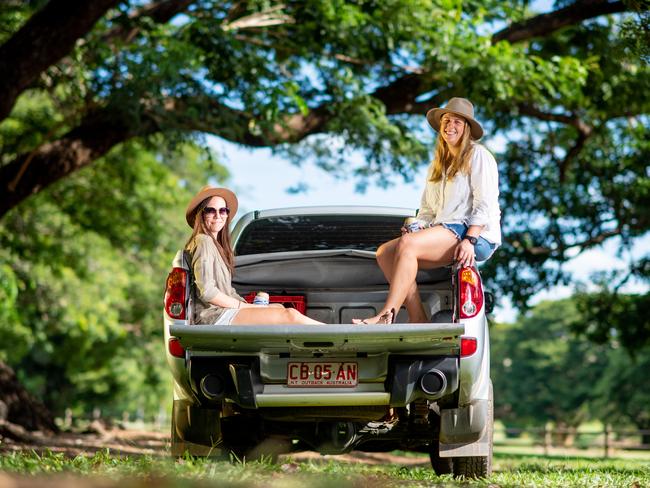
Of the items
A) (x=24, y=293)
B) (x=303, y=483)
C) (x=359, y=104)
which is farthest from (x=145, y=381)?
(x=303, y=483)

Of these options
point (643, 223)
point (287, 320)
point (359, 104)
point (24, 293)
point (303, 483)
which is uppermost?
point (359, 104)

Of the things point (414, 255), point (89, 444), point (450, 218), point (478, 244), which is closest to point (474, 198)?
point (450, 218)

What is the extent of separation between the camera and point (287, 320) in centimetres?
521

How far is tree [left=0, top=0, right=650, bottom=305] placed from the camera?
11.2m

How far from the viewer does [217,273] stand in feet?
17.9

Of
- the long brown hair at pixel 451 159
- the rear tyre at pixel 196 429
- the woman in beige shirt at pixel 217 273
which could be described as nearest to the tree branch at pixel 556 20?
the long brown hair at pixel 451 159

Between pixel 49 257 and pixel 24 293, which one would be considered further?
pixel 24 293

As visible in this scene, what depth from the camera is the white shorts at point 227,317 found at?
5.25m

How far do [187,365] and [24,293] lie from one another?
19.0m

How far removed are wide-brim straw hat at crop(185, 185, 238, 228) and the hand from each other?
1.55 metres

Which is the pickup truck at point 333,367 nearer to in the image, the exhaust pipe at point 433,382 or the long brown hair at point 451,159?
the exhaust pipe at point 433,382

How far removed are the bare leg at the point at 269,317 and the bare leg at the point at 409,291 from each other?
2.12 feet

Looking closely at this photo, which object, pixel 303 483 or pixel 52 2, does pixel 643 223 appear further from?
pixel 303 483

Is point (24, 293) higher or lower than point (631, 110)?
lower
